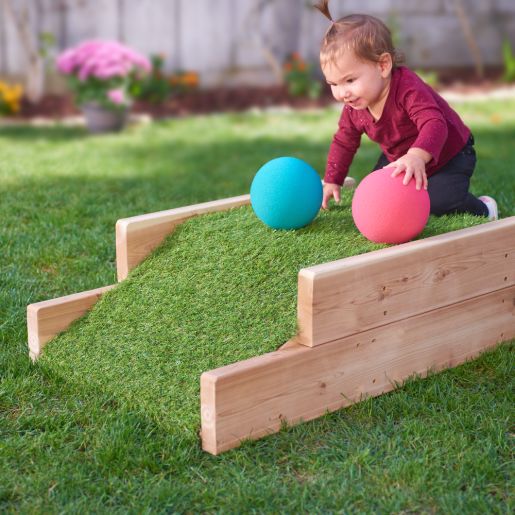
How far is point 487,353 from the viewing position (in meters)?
3.13

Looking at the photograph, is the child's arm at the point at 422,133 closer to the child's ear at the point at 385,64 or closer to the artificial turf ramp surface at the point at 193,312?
the child's ear at the point at 385,64

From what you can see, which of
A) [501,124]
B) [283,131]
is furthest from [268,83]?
[501,124]

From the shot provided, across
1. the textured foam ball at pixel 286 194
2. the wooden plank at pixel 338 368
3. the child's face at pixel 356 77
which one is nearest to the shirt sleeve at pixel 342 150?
the child's face at pixel 356 77

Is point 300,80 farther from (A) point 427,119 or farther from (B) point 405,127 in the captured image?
(A) point 427,119

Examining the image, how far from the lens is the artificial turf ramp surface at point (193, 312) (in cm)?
268

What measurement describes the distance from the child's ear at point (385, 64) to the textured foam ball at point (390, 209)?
0.49 meters

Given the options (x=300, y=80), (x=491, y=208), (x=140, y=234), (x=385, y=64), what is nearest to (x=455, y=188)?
(x=491, y=208)

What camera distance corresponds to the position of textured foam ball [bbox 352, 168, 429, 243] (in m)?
2.95

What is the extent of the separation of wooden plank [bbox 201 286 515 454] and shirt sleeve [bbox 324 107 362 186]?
94 cm

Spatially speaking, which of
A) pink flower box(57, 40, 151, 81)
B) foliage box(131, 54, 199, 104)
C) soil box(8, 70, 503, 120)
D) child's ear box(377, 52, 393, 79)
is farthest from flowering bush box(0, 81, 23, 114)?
child's ear box(377, 52, 393, 79)

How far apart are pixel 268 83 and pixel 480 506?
782 centimetres

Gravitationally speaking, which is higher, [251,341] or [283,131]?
[251,341]

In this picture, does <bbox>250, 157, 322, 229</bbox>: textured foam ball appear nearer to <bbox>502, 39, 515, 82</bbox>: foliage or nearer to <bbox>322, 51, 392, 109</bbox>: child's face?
<bbox>322, 51, 392, 109</bbox>: child's face

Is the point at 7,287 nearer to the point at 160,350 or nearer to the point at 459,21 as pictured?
the point at 160,350
